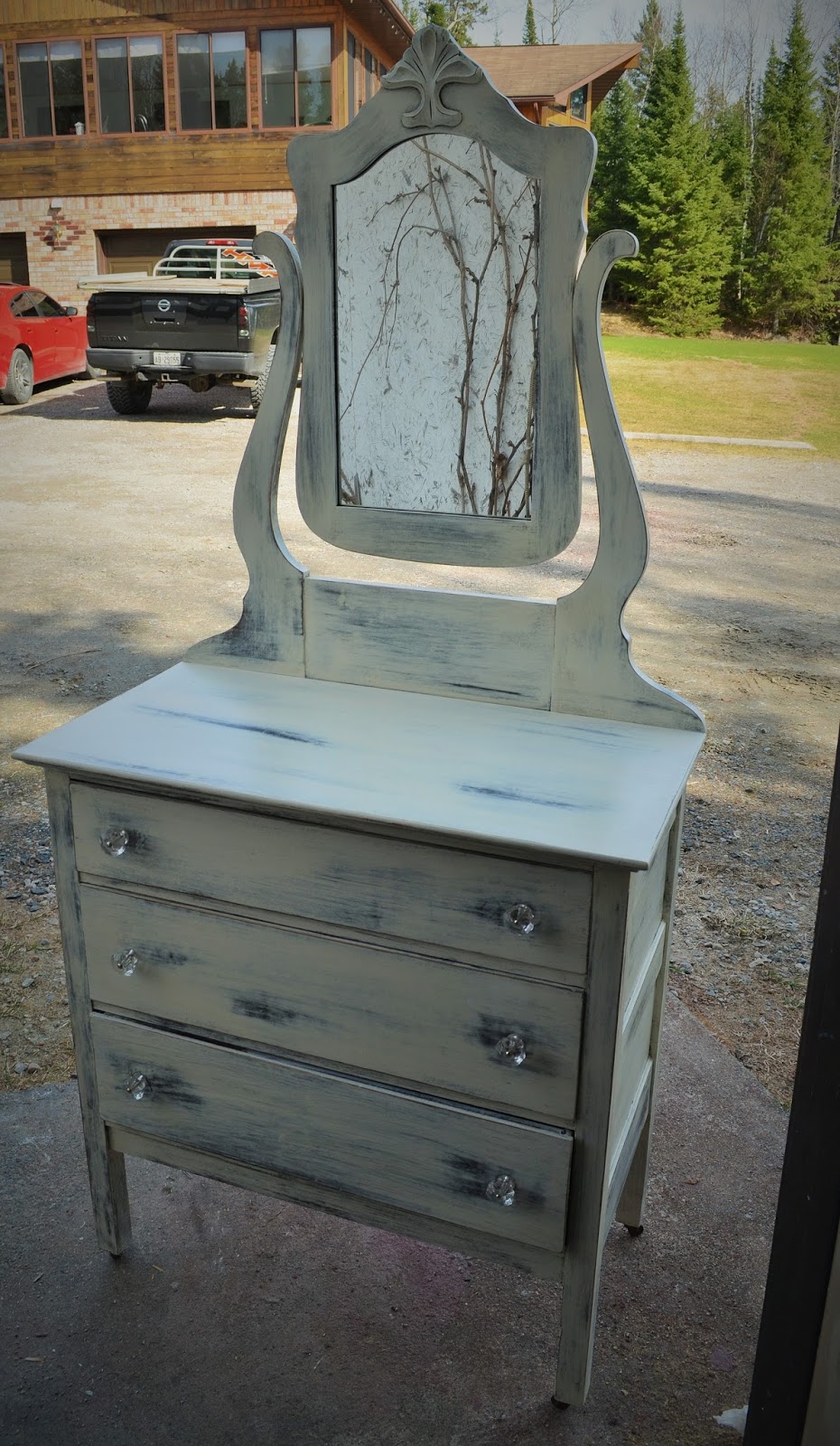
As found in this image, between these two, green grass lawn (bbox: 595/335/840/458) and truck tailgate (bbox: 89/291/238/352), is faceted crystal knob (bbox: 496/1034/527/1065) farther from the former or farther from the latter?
green grass lawn (bbox: 595/335/840/458)

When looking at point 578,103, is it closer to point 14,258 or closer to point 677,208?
point 677,208

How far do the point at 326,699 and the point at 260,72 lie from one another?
68.2 ft

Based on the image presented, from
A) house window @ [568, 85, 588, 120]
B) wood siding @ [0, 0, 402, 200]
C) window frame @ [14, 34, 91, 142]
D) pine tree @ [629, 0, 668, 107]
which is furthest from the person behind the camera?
pine tree @ [629, 0, 668, 107]

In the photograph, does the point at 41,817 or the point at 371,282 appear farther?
the point at 41,817

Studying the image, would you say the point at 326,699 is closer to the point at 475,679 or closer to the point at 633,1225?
the point at 475,679

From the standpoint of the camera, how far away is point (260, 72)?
64.4 ft

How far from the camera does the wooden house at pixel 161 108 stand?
19.5m

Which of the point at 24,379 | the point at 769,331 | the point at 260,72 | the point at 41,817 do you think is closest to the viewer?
the point at 41,817

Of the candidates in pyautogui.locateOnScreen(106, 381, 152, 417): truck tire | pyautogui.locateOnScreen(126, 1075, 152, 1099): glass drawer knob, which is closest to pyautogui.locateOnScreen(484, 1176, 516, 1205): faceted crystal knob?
pyautogui.locateOnScreen(126, 1075, 152, 1099): glass drawer knob

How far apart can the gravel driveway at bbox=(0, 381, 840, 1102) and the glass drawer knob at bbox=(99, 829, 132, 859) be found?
109 cm

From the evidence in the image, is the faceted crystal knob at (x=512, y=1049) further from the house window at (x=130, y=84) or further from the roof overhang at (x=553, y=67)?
the house window at (x=130, y=84)

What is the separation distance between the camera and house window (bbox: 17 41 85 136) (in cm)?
2095

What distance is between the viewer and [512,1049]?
5.78 ft

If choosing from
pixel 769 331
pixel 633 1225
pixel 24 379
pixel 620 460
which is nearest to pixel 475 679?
pixel 620 460
